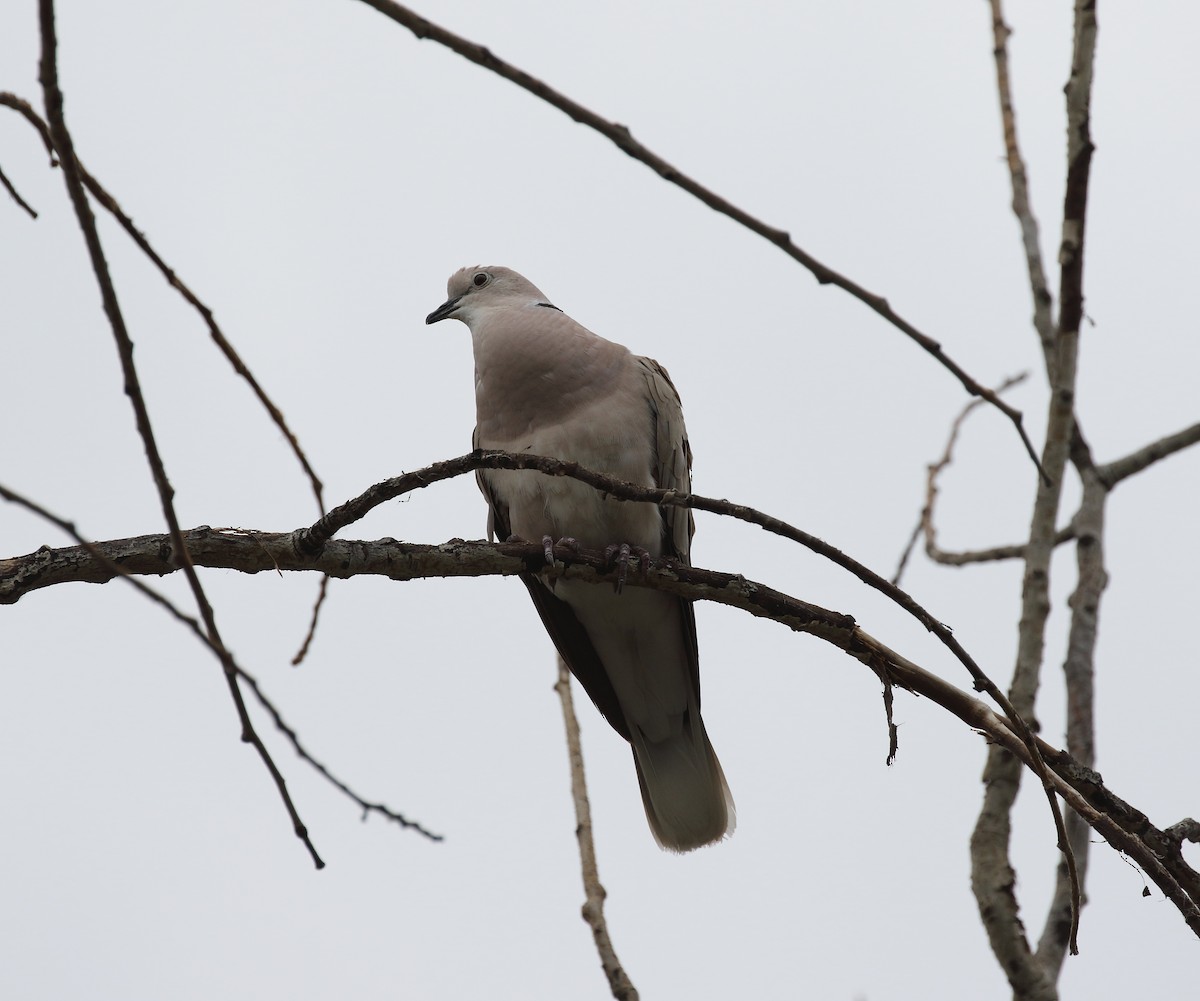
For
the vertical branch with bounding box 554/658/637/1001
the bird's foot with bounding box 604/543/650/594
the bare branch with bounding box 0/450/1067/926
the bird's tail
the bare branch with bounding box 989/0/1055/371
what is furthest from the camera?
the bird's tail

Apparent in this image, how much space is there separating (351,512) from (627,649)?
235cm

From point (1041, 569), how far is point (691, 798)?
5.19 ft

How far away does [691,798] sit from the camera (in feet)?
15.6

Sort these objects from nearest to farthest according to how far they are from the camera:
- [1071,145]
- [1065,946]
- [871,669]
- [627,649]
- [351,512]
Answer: [351,512] < [871,669] < [1065,946] < [1071,145] < [627,649]

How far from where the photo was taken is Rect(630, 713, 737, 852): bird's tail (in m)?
4.73

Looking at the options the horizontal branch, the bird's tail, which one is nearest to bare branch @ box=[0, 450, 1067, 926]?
the horizontal branch

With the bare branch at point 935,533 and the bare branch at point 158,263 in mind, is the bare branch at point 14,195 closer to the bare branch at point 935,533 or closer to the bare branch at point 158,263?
the bare branch at point 158,263

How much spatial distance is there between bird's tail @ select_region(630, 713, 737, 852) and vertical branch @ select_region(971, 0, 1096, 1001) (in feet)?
4.20

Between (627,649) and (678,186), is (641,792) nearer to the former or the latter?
(627,649)

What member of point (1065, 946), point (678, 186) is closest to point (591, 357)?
point (1065, 946)

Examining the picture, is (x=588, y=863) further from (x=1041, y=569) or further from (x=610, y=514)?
(x=1041, y=569)

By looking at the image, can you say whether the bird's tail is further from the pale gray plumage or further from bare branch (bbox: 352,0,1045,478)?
bare branch (bbox: 352,0,1045,478)

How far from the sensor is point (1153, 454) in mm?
4422

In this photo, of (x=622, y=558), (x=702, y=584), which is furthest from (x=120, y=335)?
(x=622, y=558)
